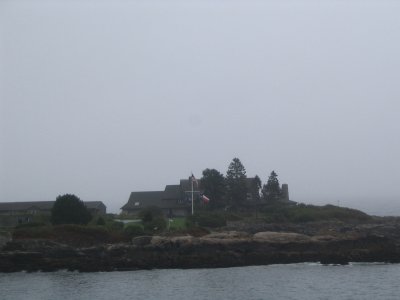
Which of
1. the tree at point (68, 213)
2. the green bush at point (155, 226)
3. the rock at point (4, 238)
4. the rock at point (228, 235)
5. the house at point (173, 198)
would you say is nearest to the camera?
the rock at point (4, 238)

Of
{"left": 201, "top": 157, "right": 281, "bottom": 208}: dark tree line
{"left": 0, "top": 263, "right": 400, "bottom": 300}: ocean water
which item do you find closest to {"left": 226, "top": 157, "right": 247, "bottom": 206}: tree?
{"left": 201, "top": 157, "right": 281, "bottom": 208}: dark tree line

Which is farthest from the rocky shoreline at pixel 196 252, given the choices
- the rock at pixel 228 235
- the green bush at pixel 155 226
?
the green bush at pixel 155 226

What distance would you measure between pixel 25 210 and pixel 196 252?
34.4 m

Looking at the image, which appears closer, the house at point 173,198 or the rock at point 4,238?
the rock at point 4,238

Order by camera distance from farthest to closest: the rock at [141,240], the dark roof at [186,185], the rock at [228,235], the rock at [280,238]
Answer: the dark roof at [186,185]
the rock at [228,235]
the rock at [280,238]
the rock at [141,240]

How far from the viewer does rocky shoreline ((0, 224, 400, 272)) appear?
38.3 metres

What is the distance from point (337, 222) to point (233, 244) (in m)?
17.6

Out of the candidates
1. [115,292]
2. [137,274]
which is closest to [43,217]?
[137,274]

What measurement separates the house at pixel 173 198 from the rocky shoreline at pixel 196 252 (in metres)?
24.5

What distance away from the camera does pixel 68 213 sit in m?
50.1

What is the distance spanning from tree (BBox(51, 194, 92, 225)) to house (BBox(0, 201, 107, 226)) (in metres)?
8.33

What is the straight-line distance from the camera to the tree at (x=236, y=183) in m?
65.7

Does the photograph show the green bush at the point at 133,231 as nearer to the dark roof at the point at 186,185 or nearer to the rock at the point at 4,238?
the rock at the point at 4,238

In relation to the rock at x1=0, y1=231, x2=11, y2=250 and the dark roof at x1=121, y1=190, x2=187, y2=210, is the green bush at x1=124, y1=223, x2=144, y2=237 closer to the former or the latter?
the rock at x1=0, y1=231, x2=11, y2=250
